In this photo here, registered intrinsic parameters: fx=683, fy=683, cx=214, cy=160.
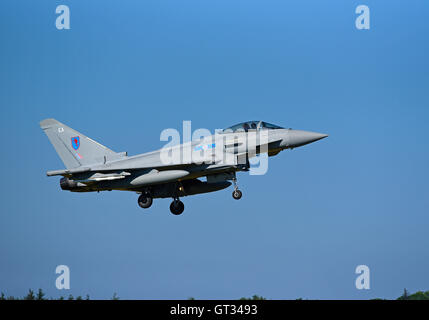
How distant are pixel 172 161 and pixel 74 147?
529 centimetres

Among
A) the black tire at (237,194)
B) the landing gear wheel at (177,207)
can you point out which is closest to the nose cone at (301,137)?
the black tire at (237,194)

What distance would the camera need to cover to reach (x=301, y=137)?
27031 millimetres

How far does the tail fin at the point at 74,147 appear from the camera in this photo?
30.2 m

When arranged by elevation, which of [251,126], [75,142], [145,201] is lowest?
[145,201]

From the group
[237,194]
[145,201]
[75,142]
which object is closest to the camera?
[237,194]

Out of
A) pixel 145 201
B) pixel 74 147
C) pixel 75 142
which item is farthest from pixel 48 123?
pixel 145 201

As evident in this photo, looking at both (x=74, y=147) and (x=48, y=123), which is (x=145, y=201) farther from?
(x=48, y=123)

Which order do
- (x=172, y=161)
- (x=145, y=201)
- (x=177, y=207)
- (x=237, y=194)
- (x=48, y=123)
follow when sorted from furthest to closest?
(x=48, y=123) → (x=177, y=207) → (x=145, y=201) → (x=172, y=161) → (x=237, y=194)

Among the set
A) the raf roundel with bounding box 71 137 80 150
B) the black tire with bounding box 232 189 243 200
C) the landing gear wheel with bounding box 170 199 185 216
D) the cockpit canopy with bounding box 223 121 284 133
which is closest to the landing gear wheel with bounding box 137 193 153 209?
the landing gear wheel with bounding box 170 199 185 216
